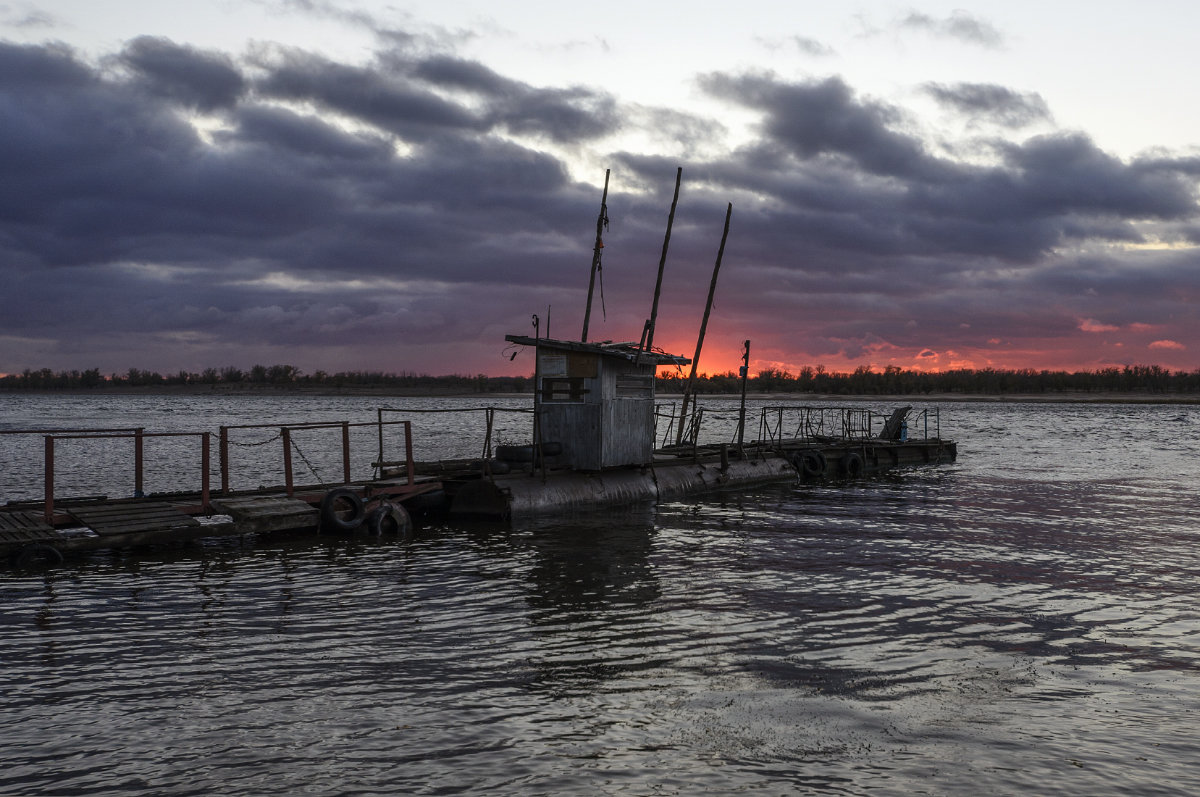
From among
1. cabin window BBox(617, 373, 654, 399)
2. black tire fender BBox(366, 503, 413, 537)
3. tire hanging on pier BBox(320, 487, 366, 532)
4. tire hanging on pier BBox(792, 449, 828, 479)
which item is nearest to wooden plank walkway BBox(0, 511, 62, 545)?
tire hanging on pier BBox(320, 487, 366, 532)

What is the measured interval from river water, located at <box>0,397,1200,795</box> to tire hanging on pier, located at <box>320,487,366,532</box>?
1.42m

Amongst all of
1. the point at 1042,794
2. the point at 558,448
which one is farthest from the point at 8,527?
the point at 1042,794

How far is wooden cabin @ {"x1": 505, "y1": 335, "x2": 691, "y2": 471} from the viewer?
76.5 feet

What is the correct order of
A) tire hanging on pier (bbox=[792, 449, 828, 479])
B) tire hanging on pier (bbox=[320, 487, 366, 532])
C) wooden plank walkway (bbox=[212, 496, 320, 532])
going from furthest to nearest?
tire hanging on pier (bbox=[792, 449, 828, 479])
tire hanging on pier (bbox=[320, 487, 366, 532])
wooden plank walkway (bbox=[212, 496, 320, 532])

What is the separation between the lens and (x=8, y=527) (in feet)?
53.4

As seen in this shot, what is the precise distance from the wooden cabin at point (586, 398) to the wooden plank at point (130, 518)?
9.30 meters

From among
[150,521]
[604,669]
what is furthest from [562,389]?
[604,669]

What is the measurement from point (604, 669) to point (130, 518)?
12795 mm

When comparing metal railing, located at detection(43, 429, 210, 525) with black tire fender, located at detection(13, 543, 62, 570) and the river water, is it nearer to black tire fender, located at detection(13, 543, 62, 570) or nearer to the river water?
black tire fender, located at detection(13, 543, 62, 570)

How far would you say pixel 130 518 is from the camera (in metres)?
17.5

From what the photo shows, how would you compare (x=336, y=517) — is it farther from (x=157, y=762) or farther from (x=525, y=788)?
(x=525, y=788)

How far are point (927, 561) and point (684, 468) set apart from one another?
40.4ft

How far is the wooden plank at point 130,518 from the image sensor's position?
1695 cm

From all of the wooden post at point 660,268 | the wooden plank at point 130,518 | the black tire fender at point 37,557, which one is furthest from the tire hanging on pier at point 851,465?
the black tire fender at point 37,557
